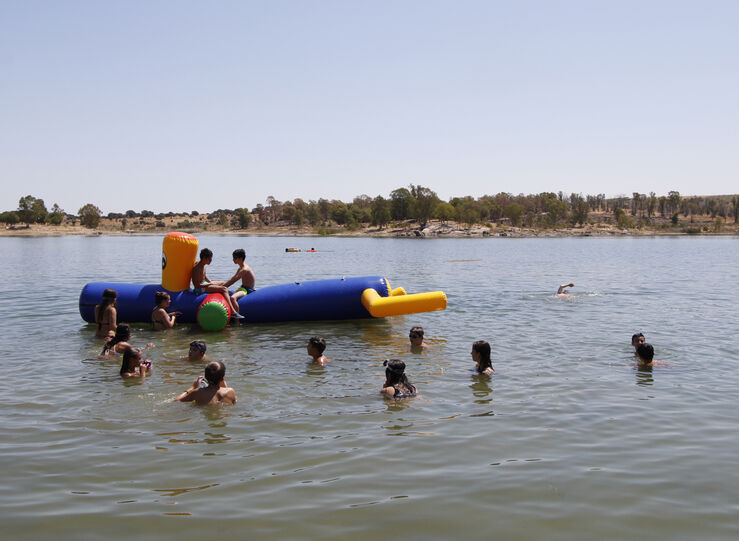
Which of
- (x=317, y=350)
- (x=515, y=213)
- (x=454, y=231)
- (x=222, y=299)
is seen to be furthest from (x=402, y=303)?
(x=515, y=213)

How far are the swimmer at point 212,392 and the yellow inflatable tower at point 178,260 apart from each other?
5824 mm

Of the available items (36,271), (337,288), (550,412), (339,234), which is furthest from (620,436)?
(339,234)

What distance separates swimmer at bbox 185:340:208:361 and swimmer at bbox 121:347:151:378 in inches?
37.4

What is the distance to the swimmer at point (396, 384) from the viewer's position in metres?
7.54

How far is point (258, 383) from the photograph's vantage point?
8.44 m

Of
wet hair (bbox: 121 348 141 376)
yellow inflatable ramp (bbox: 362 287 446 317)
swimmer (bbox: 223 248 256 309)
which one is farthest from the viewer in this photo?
swimmer (bbox: 223 248 256 309)

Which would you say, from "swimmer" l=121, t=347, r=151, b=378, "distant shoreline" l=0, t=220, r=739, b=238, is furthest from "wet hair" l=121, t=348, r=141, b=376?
"distant shoreline" l=0, t=220, r=739, b=238

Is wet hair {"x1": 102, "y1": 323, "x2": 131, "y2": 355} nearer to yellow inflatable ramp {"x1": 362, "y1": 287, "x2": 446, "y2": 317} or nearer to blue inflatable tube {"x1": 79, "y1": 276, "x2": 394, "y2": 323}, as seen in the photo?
blue inflatable tube {"x1": 79, "y1": 276, "x2": 394, "y2": 323}

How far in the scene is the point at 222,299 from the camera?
1249cm

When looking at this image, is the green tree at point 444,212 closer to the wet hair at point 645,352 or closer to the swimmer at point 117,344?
the wet hair at point 645,352

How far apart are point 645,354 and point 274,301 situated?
7473 millimetres

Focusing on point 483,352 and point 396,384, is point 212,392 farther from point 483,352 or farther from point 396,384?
point 483,352

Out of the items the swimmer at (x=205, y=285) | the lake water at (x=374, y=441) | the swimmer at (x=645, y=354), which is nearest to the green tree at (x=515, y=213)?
the lake water at (x=374, y=441)

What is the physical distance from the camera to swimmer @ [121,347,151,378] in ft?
28.1
